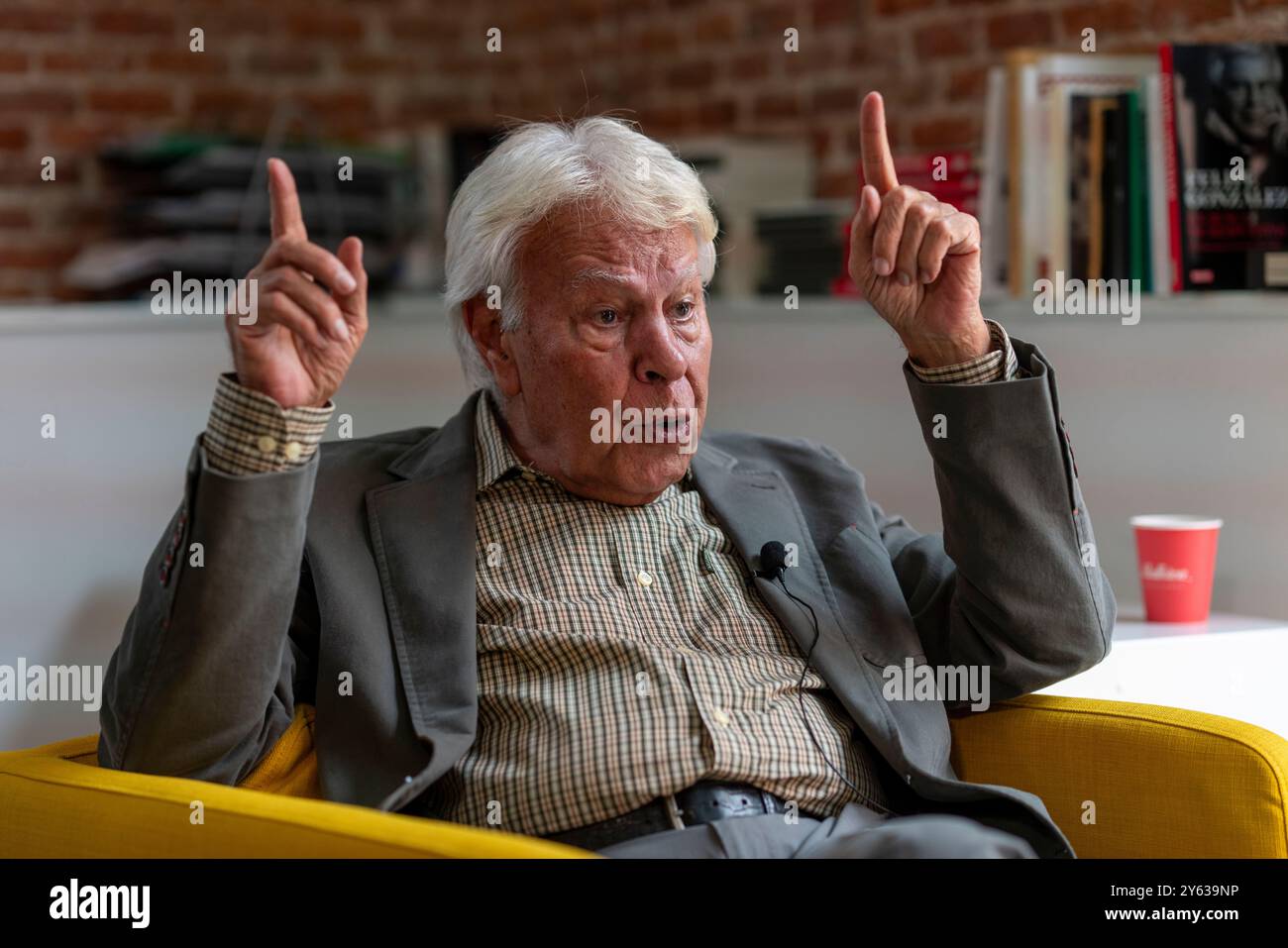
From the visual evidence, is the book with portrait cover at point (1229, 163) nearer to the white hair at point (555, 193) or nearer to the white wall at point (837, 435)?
the white wall at point (837, 435)

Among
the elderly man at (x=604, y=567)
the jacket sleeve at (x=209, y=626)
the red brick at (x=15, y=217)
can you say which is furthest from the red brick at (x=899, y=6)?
the jacket sleeve at (x=209, y=626)

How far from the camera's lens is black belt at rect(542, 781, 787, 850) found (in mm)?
1546

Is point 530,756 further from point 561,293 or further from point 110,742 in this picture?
point 561,293

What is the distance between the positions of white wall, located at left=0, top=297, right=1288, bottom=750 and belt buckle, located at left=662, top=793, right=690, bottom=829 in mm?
1143

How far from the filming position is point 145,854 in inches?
55.5

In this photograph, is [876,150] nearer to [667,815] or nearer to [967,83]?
[667,815]

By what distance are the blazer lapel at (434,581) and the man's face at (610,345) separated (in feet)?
0.44

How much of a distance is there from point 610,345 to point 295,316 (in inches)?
18.0

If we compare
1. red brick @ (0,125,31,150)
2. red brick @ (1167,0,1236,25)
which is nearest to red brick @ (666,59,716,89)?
red brick @ (1167,0,1236,25)

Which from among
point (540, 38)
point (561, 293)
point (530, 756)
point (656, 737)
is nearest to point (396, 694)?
point (530, 756)

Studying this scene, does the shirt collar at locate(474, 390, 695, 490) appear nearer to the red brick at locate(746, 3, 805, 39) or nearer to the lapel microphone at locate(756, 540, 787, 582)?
the lapel microphone at locate(756, 540, 787, 582)

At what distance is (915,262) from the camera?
1.57 metres

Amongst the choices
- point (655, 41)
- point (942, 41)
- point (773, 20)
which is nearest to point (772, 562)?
point (942, 41)
